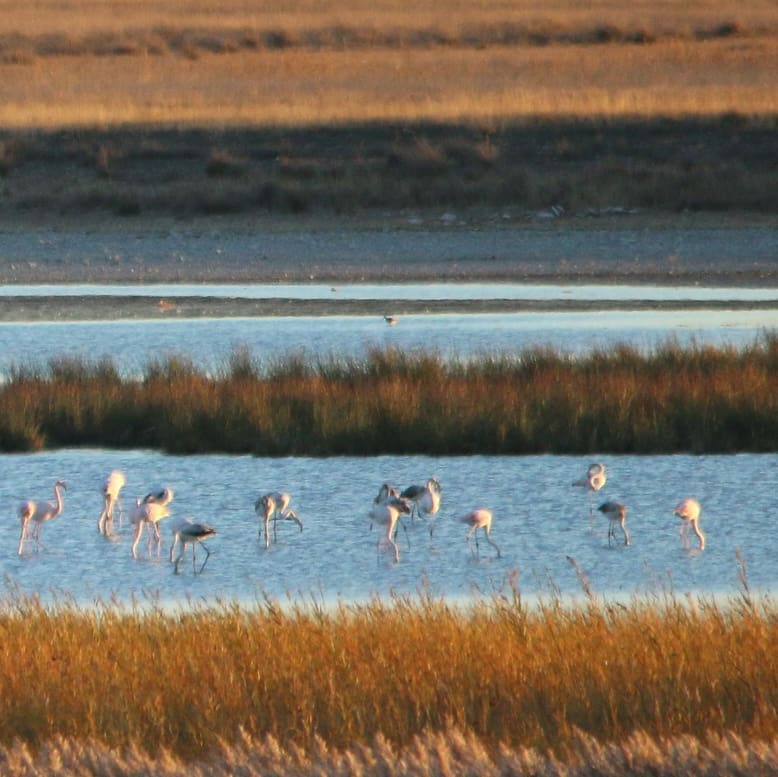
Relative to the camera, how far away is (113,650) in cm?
705

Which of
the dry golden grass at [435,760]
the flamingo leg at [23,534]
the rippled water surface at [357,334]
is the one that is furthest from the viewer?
the rippled water surface at [357,334]

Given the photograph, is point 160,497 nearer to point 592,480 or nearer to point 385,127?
point 592,480

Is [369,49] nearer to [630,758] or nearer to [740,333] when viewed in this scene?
[740,333]

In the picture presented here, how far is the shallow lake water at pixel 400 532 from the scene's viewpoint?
348 inches

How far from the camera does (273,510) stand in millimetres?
9734

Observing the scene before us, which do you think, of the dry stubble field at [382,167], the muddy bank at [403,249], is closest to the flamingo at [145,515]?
the muddy bank at [403,249]

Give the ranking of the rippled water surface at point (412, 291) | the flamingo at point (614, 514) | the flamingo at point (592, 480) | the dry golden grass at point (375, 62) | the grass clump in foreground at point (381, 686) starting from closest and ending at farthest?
1. the grass clump in foreground at point (381, 686)
2. the flamingo at point (614, 514)
3. the flamingo at point (592, 480)
4. the rippled water surface at point (412, 291)
5. the dry golden grass at point (375, 62)

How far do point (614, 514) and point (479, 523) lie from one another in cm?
69

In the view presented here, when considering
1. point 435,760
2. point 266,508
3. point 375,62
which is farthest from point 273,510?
point 375,62

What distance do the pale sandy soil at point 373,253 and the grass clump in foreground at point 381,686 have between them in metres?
13.0

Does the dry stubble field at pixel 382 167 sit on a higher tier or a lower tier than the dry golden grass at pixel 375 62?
lower

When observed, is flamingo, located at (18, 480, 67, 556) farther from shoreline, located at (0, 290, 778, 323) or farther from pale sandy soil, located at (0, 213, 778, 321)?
pale sandy soil, located at (0, 213, 778, 321)

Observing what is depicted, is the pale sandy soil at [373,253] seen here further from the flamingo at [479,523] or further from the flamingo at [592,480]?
the flamingo at [479,523]

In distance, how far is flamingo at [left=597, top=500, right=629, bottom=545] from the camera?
9438 mm
